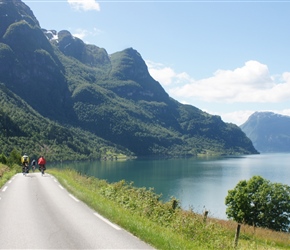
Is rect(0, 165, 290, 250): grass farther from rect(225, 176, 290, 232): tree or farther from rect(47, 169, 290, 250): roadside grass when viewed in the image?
rect(225, 176, 290, 232): tree

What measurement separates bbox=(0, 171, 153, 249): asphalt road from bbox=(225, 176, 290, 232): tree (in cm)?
3869

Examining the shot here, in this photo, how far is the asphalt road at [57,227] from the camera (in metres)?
10.6

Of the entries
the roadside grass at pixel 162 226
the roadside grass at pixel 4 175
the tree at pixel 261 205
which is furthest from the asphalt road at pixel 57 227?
the tree at pixel 261 205

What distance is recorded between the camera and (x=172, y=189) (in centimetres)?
9738

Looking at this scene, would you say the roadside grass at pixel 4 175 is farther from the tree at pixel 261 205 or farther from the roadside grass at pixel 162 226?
the tree at pixel 261 205

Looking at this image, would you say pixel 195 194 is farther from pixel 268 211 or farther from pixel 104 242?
pixel 104 242

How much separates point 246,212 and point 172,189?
47590mm

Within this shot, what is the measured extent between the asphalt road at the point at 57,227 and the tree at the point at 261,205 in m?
38.7

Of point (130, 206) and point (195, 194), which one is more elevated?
point (130, 206)

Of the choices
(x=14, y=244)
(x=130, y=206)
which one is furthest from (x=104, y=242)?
(x=130, y=206)

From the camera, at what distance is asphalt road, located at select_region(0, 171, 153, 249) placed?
10.6 meters

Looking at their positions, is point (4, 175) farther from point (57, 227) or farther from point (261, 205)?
point (261, 205)

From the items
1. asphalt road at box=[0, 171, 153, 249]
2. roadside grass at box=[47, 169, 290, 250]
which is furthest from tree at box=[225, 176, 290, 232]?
asphalt road at box=[0, 171, 153, 249]

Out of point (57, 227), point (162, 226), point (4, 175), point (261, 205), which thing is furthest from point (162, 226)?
point (261, 205)
